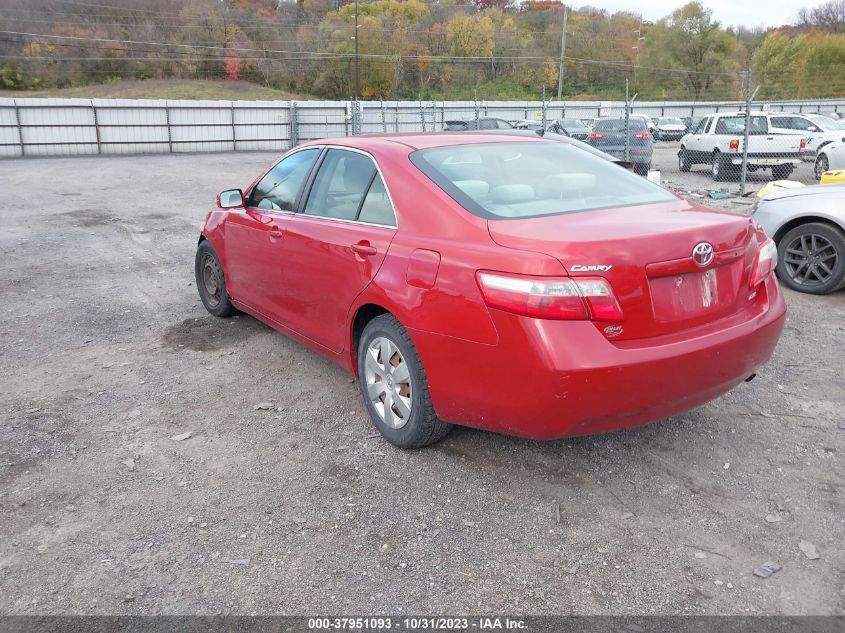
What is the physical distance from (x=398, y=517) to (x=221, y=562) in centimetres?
76

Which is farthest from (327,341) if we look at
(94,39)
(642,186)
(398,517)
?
(94,39)

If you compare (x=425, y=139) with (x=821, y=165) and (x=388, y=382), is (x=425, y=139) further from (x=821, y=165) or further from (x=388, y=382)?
(x=821, y=165)

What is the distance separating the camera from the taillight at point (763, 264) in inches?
134

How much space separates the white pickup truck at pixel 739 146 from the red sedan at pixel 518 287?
48.0 ft

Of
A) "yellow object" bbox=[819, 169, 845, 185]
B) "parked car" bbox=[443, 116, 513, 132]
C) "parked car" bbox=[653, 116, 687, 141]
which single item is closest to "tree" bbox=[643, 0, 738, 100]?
"parked car" bbox=[653, 116, 687, 141]

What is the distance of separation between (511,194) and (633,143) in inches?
625

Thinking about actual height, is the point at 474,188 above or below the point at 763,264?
above

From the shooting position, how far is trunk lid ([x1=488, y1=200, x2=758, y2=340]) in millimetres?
2861

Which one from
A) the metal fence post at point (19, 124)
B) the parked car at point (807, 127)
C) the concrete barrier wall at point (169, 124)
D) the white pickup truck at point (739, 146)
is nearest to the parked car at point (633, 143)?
the white pickup truck at point (739, 146)

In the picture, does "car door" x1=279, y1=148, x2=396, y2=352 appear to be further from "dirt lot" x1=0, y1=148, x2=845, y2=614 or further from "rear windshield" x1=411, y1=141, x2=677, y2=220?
"dirt lot" x1=0, y1=148, x2=845, y2=614

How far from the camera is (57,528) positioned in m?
3.07

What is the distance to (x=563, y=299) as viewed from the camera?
2803 mm

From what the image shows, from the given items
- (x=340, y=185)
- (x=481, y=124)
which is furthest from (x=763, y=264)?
(x=481, y=124)

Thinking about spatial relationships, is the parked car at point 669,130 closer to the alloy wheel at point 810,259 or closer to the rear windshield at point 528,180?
the alloy wheel at point 810,259
